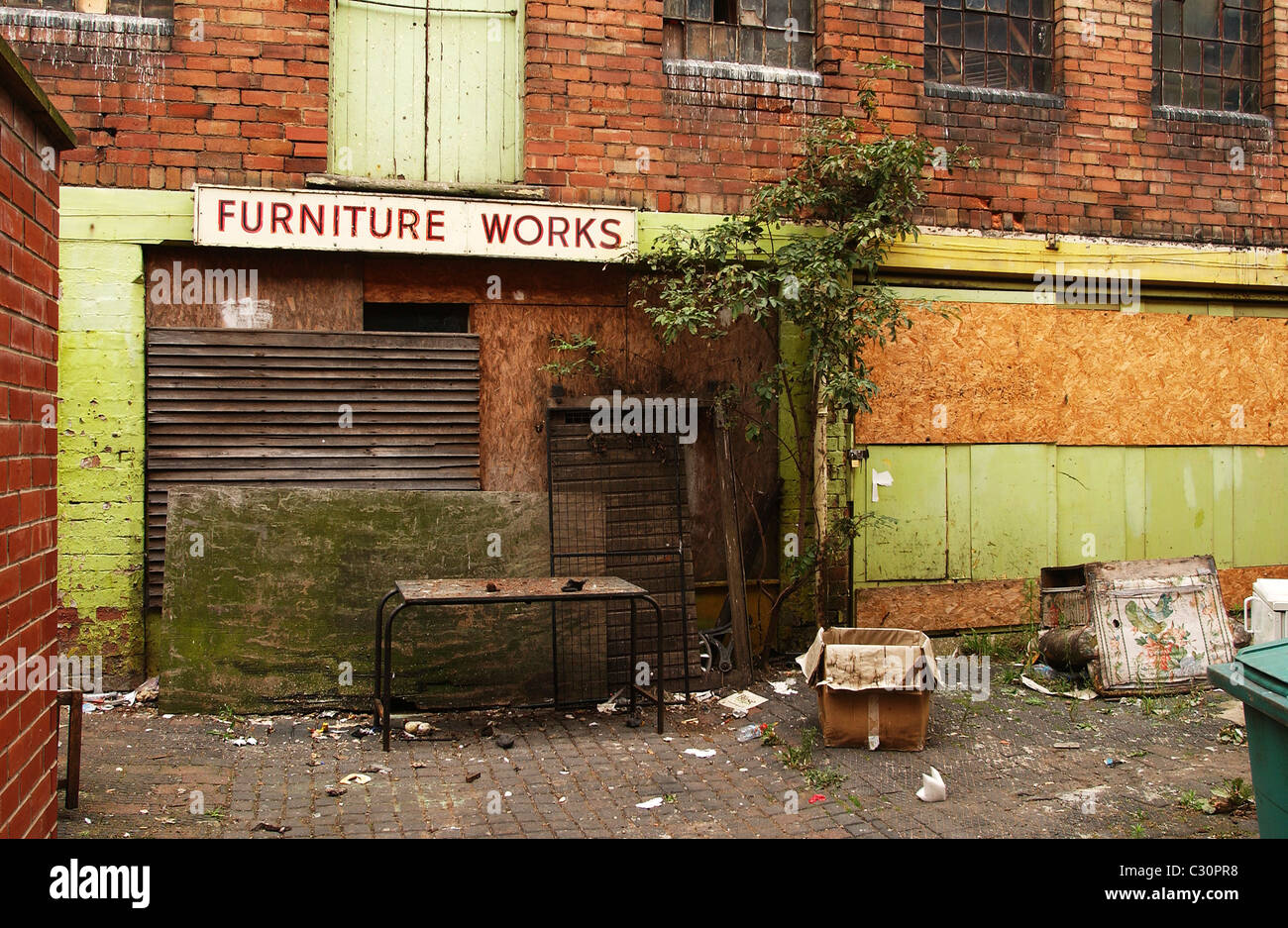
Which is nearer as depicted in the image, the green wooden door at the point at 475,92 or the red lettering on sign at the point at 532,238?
the red lettering on sign at the point at 532,238

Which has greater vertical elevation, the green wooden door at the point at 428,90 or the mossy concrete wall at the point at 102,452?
the green wooden door at the point at 428,90

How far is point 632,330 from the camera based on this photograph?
7.44 meters

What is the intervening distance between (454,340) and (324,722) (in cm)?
272

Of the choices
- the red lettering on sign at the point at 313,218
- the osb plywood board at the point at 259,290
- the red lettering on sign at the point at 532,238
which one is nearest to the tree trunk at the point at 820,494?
the red lettering on sign at the point at 532,238

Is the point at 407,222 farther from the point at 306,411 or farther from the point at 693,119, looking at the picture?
the point at 693,119

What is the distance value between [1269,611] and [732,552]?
3.66 meters

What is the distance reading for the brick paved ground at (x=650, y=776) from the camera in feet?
15.4

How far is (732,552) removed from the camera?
283 inches

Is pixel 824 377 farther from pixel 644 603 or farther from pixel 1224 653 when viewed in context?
pixel 1224 653

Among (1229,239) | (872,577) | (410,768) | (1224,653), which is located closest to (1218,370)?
(1229,239)

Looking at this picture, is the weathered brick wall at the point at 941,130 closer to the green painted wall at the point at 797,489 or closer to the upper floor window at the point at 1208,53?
the upper floor window at the point at 1208,53

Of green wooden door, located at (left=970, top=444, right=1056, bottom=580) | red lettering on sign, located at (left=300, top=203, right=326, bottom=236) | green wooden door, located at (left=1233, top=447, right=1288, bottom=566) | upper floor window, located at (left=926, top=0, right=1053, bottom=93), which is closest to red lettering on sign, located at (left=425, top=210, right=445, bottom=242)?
red lettering on sign, located at (left=300, top=203, right=326, bottom=236)

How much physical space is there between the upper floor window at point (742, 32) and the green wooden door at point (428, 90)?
123 cm

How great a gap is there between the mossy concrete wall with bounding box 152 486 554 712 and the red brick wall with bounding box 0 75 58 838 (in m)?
3.12
